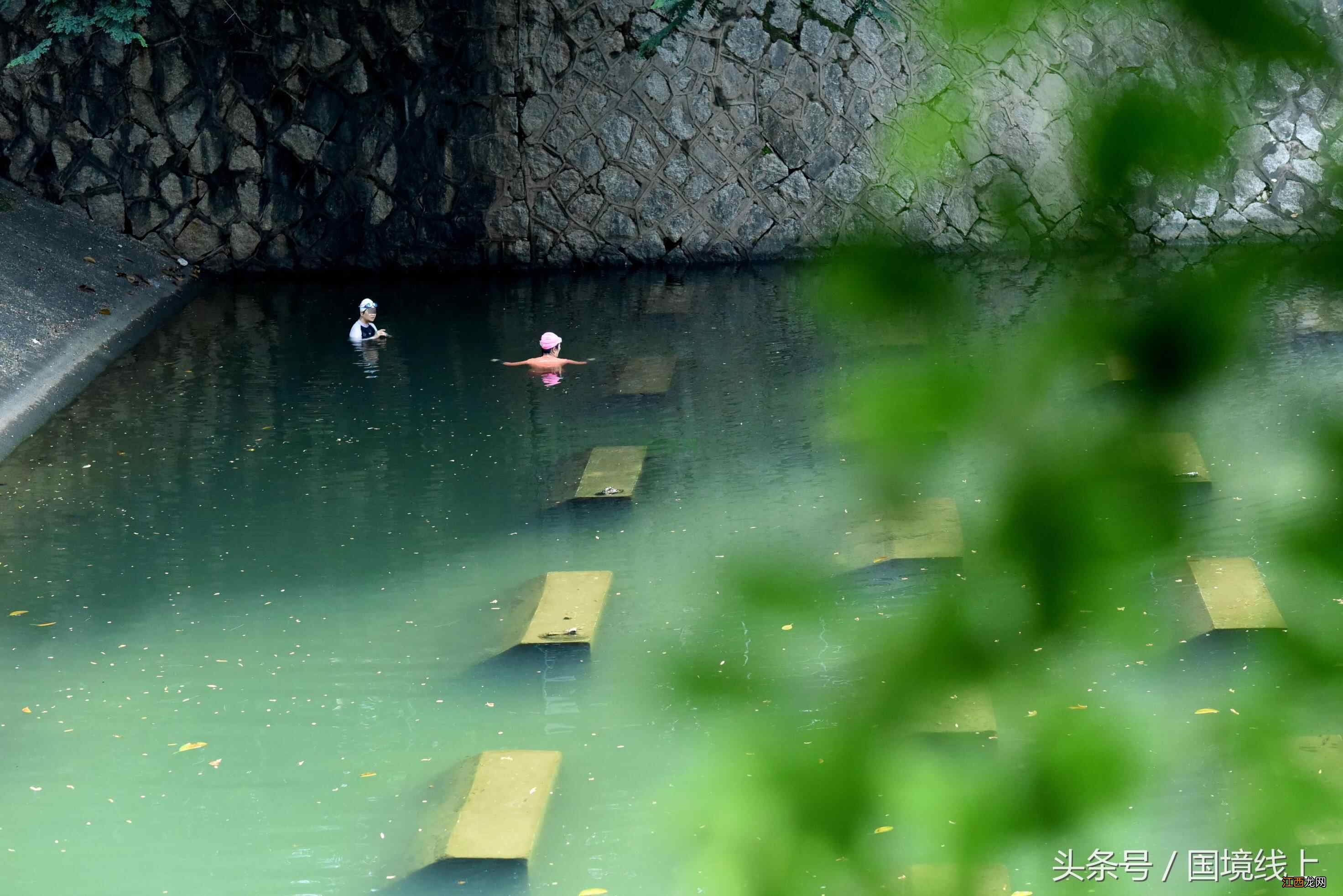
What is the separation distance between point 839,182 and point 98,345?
6264 mm

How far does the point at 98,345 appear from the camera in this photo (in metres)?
10.9

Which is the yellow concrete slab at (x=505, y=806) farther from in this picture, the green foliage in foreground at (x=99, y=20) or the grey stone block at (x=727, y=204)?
the grey stone block at (x=727, y=204)

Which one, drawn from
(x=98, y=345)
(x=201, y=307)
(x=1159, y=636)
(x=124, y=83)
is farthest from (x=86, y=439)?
(x=1159, y=636)

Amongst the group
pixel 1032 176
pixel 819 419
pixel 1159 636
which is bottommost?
pixel 1159 636

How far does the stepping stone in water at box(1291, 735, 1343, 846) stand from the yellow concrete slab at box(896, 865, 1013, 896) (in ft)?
0.43

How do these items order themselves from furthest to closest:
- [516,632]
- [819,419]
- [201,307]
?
[201,307] → [516,632] → [819,419]

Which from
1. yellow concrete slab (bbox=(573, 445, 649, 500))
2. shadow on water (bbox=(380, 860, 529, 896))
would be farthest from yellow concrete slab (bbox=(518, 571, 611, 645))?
shadow on water (bbox=(380, 860, 529, 896))

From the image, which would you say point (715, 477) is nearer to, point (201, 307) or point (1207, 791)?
point (201, 307)

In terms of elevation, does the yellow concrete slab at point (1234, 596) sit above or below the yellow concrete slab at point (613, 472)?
above

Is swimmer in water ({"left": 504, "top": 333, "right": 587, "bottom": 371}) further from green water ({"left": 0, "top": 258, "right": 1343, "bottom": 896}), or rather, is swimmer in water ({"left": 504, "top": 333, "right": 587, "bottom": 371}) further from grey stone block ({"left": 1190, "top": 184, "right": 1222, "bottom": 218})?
grey stone block ({"left": 1190, "top": 184, "right": 1222, "bottom": 218})

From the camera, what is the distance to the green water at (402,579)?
782 millimetres

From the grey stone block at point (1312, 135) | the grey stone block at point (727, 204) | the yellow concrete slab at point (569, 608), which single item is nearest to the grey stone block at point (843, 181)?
the grey stone block at point (727, 204)

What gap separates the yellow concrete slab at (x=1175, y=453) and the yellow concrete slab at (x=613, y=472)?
6.97m

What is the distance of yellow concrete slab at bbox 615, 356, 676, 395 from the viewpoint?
374 inches
